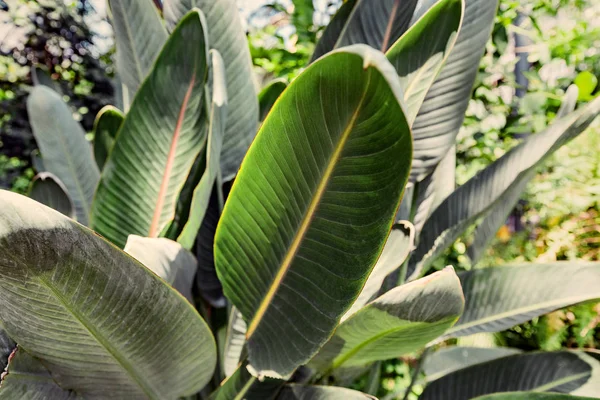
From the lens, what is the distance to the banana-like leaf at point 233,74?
0.87 meters

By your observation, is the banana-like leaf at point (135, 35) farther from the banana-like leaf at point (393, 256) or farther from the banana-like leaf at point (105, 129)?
the banana-like leaf at point (393, 256)

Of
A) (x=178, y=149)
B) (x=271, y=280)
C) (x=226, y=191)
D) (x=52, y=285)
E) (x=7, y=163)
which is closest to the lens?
(x=52, y=285)

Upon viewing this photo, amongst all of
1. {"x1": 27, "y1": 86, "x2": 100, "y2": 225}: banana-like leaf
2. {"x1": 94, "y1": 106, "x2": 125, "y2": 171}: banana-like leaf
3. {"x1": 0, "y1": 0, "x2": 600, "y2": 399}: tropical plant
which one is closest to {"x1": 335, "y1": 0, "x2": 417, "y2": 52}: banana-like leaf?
{"x1": 0, "y1": 0, "x2": 600, "y2": 399}: tropical plant

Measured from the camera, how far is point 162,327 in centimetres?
50

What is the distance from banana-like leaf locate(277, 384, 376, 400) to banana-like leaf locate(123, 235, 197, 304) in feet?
0.75

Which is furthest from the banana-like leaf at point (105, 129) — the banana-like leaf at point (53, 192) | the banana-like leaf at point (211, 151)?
the banana-like leaf at point (211, 151)

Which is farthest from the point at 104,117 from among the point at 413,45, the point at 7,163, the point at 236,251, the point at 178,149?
the point at 7,163

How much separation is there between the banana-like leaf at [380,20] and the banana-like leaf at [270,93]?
21 centimetres

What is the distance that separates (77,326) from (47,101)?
71 cm

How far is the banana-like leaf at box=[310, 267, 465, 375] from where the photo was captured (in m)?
0.49

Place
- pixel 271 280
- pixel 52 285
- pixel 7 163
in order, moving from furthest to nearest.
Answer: pixel 7 163 → pixel 271 280 → pixel 52 285

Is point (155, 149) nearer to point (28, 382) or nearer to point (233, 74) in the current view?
point (233, 74)

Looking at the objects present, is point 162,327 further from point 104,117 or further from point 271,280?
point 104,117

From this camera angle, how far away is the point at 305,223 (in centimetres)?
48
